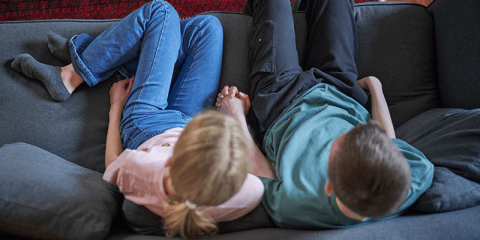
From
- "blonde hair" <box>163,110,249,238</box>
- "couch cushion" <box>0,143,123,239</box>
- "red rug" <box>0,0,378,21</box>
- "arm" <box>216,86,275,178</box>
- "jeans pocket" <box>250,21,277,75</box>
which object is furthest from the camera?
"red rug" <box>0,0,378,21</box>

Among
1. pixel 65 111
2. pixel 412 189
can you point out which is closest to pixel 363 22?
pixel 412 189

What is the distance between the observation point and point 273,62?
1.11 metres

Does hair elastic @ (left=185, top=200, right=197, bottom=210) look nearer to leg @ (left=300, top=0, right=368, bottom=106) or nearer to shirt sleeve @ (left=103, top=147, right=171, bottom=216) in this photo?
shirt sleeve @ (left=103, top=147, right=171, bottom=216)

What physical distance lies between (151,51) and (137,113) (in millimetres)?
273

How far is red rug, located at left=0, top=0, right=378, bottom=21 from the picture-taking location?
69.4 inches

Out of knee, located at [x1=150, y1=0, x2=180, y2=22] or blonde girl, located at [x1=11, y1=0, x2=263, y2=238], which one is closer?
blonde girl, located at [x1=11, y1=0, x2=263, y2=238]

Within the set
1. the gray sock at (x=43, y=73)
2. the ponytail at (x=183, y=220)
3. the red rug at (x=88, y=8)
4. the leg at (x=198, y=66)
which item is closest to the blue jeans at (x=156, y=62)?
the leg at (x=198, y=66)

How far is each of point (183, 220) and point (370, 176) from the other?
1.59ft

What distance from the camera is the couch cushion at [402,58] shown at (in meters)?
1.20

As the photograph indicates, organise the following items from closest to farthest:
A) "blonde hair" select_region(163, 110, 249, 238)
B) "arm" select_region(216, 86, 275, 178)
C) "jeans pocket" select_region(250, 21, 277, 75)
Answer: "blonde hair" select_region(163, 110, 249, 238) → "arm" select_region(216, 86, 275, 178) → "jeans pocket" select_region(250, 21, 277, 75)

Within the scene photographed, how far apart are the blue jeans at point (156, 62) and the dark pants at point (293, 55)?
0.21 meters

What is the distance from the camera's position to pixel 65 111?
1.17 meters

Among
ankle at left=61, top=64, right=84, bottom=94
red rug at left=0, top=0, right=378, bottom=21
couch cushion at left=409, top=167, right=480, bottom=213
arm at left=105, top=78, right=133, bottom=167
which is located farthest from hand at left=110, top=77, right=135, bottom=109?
couch cushion at left=409, top=167, right=480, bottom=213

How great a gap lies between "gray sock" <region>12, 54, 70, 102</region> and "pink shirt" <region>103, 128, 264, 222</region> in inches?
22.0
